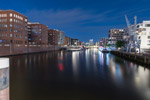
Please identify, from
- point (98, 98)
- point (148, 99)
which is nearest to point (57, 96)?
point (98, 98)

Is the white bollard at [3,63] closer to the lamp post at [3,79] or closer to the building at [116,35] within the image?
the lamp post at [3,79]

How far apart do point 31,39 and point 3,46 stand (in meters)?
31.8

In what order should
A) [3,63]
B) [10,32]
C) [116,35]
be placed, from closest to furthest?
1. [3,63]
2. [10,32]
3. [116,35]

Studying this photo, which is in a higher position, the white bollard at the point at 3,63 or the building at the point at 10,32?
the building at the point at 10,32

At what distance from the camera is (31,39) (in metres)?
69.7

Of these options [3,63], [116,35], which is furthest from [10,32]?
[116,35]

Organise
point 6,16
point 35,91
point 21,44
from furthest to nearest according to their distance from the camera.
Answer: point 21,44
point 6,16
point 35,91

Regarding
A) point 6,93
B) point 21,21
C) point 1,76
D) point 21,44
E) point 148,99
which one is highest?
point 21,21

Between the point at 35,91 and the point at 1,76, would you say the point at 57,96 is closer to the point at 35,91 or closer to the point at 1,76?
the point at 35,91

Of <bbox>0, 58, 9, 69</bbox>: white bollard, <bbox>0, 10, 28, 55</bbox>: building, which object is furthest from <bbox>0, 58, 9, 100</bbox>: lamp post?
<bbox>0, 10, 28, 55</bbox>: building

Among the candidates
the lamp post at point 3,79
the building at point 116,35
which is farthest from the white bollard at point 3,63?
the building at point 116,35

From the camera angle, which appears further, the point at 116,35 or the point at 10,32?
the point at 116,35

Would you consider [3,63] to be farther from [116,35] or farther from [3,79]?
[116,35]

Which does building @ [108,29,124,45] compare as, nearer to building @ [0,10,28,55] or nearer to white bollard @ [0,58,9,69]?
building @ [0,10,28,55]
